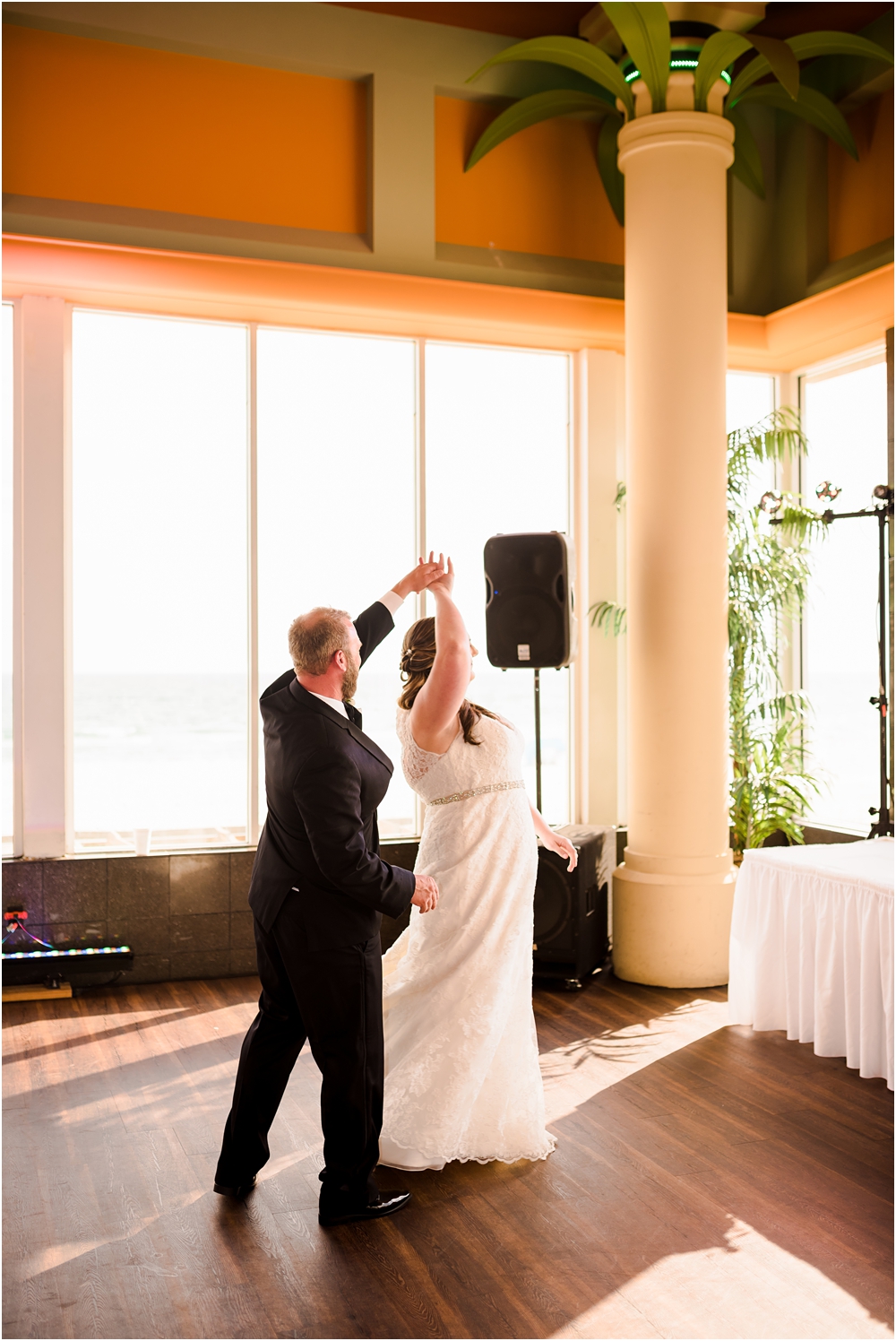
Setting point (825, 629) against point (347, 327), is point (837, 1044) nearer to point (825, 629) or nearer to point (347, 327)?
point (825, 629)

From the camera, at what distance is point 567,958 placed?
526 centimetres

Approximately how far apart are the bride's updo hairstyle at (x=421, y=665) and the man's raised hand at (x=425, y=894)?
1.69ft

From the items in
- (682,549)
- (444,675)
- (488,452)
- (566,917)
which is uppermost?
(488,452)

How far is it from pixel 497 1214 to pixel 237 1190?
72cm

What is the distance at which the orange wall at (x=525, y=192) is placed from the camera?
594 cm

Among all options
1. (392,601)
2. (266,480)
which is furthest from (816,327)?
(392,601)

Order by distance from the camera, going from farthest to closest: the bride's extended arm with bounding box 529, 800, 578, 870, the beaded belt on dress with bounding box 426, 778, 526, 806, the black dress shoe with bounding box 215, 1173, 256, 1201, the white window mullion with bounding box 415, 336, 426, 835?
the white window mullion with bounding box 415, 336, 426, 835 < the bride's extended arm with bounding box 529, 800, 578, 870 < the beaded belt on dress with bounding box 426, 778, 526, 806 < the black dress shoe with bounding box 215, 1173, 256, 1201

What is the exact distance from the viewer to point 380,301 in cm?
569

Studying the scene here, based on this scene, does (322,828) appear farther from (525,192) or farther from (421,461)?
(525,192)

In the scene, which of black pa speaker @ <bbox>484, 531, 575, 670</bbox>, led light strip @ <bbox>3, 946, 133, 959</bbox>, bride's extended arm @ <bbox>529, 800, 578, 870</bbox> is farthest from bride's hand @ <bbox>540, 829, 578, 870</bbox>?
led light strip @ <bbox>3, 946, 133, 959</bbox>

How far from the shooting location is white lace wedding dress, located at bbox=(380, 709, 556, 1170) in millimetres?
3213

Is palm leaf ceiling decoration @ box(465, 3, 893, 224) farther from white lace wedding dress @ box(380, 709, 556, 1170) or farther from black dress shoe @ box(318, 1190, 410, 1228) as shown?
black dress shoe @ box(318, 1190, 410, 1228)

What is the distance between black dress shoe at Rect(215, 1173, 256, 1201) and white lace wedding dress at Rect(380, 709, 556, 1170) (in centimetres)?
39

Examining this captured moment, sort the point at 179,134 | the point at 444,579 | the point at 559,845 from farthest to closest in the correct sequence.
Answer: the point at 179,134, the point at 559,845, the point at 444,579
